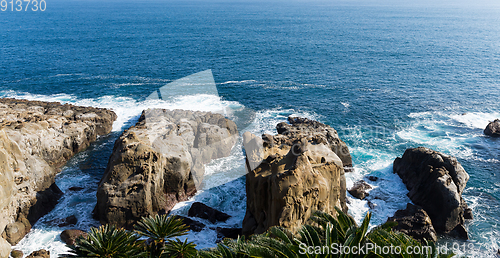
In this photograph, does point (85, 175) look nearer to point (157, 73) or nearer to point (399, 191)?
point (399, 191)

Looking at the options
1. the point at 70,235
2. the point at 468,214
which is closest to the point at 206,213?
the point at 70,235

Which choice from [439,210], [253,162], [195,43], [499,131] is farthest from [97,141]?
[195,43]

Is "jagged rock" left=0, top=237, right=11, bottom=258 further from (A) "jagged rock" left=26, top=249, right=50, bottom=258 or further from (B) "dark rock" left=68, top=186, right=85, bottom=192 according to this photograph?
(B) "dark rock" left=68, top=186, right=85, bottom=192

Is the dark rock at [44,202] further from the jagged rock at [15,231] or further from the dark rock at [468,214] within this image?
the dark rock at [468,214]

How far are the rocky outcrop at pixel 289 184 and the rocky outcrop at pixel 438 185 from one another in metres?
9.89

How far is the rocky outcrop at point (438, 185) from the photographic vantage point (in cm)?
3275

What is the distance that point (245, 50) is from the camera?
107 metres

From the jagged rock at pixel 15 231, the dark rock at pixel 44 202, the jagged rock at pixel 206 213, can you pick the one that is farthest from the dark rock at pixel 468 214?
the jagged rock at pixel 15 231

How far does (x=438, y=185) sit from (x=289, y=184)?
18.8 meters

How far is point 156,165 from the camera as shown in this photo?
115ft

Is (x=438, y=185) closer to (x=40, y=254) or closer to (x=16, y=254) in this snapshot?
(x=40, y=254)

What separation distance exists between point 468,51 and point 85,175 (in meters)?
114

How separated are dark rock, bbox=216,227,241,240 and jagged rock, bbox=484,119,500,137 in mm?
45613

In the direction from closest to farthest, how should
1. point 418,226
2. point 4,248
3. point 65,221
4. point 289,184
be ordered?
point 289,184 → point 4,248 → point 418,226 → point 65,221
